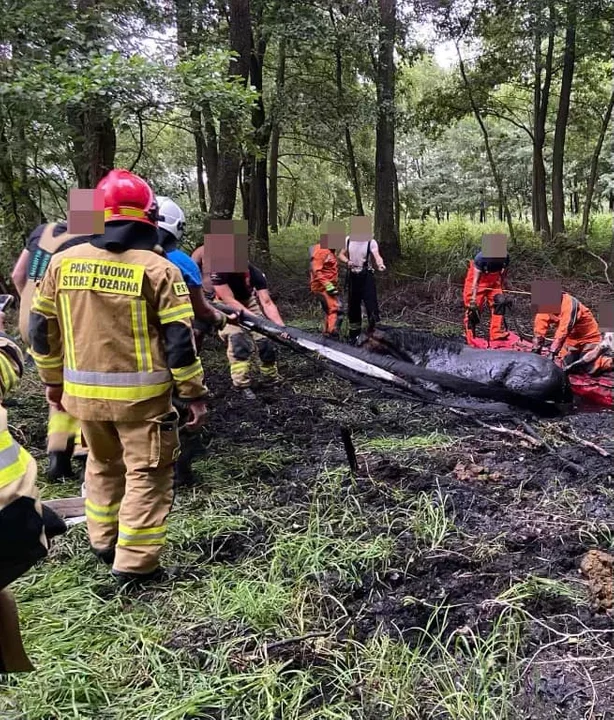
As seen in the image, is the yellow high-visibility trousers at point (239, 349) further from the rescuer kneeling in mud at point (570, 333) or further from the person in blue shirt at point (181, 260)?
the rescuer kneeling in mud at point (570, 333)

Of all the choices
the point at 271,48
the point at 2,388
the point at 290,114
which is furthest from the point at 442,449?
the point at 271,48

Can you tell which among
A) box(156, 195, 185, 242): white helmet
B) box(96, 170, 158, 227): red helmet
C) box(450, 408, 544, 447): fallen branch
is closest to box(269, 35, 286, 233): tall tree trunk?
box(156, 195, 185, 242): white helmet

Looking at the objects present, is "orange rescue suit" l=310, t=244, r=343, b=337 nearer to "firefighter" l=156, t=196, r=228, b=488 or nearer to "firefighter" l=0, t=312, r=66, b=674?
"firefighter" l=156, t=196, r=228, b=488

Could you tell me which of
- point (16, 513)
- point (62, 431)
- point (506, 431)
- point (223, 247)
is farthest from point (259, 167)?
point (16, 513)

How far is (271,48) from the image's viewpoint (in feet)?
39.9

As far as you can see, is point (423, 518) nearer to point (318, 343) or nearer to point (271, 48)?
point (318, 343)

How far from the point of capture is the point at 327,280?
7.29 m

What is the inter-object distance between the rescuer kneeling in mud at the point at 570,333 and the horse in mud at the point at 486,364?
56 centimetres

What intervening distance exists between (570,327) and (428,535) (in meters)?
3.27

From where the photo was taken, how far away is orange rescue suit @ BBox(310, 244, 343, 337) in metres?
7.25

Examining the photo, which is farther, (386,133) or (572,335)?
(386,133)

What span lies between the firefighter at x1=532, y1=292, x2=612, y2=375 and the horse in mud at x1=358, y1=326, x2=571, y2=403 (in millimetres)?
554

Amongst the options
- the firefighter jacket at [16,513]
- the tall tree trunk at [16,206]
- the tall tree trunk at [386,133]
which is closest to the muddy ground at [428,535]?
the firefighter jacket at [16,513]

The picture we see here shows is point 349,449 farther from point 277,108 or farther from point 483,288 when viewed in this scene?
point 277,108
